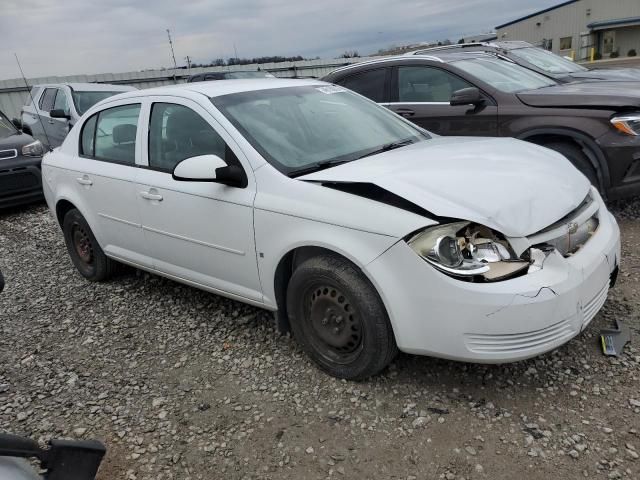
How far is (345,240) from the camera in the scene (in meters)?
2.68

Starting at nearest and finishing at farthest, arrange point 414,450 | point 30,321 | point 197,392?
point 414,450, point 197,392, point 30,321

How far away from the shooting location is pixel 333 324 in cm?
291

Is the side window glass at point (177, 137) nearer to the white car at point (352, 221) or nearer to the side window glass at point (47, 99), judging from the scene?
the white car at point (352, 221)

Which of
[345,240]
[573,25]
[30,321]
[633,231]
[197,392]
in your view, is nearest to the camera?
[345,240]

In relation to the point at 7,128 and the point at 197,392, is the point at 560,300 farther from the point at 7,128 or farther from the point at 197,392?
the point at 7,128

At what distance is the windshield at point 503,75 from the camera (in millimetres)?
5578

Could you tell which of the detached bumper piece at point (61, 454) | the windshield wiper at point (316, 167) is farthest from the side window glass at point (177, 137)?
the detached bumper piece at point (61, 454)

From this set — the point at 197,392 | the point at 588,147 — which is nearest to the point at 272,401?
the point at 197,392

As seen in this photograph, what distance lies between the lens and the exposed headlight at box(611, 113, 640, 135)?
4625 millimetres

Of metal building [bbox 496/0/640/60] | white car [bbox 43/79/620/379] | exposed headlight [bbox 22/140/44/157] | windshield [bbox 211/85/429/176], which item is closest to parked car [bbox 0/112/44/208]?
exposed headlight [bbox 22/140/44/157]

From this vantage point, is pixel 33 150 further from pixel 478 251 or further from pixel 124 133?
pixel 478 251

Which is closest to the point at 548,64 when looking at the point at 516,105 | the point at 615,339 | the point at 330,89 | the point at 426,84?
the point at 426,84

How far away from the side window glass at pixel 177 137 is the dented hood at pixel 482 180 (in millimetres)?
819

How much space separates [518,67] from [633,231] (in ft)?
8.32
